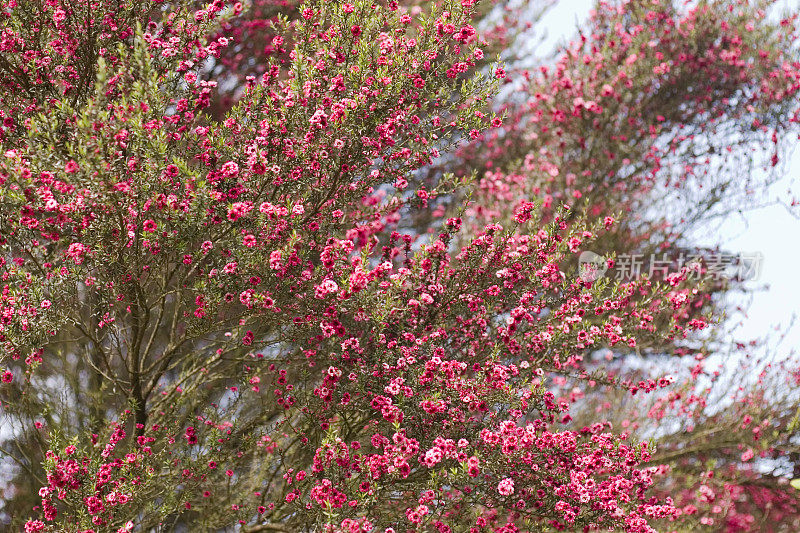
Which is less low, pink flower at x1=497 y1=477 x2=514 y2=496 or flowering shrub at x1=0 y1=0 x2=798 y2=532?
flowering shrub at x1=0 y1=0 x2=798 y2=532

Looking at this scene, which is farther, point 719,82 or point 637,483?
point 719,82

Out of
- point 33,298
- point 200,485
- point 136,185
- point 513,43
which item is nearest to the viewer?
point 136,185

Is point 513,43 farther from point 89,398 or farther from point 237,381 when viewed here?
point 89,398

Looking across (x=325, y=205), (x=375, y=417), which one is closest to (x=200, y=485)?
(x=375, y=417)

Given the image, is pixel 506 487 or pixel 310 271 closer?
pixel 506 487

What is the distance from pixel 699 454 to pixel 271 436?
740cm

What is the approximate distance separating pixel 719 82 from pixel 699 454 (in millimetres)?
6720

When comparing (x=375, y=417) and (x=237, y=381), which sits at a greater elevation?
(x=237, y=381)

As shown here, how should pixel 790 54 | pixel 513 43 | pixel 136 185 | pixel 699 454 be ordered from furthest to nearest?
pixel 513 43 < pixel 790 54 < pixel 699 454 < pixel 136 185

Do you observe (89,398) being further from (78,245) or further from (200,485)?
(78,245)

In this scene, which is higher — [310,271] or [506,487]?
[310,271]

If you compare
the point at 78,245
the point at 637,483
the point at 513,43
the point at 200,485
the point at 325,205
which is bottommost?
the point at 637,483

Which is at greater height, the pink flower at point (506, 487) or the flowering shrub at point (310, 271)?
the flowering shrub at point (310, 271)

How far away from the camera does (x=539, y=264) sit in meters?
6.20
